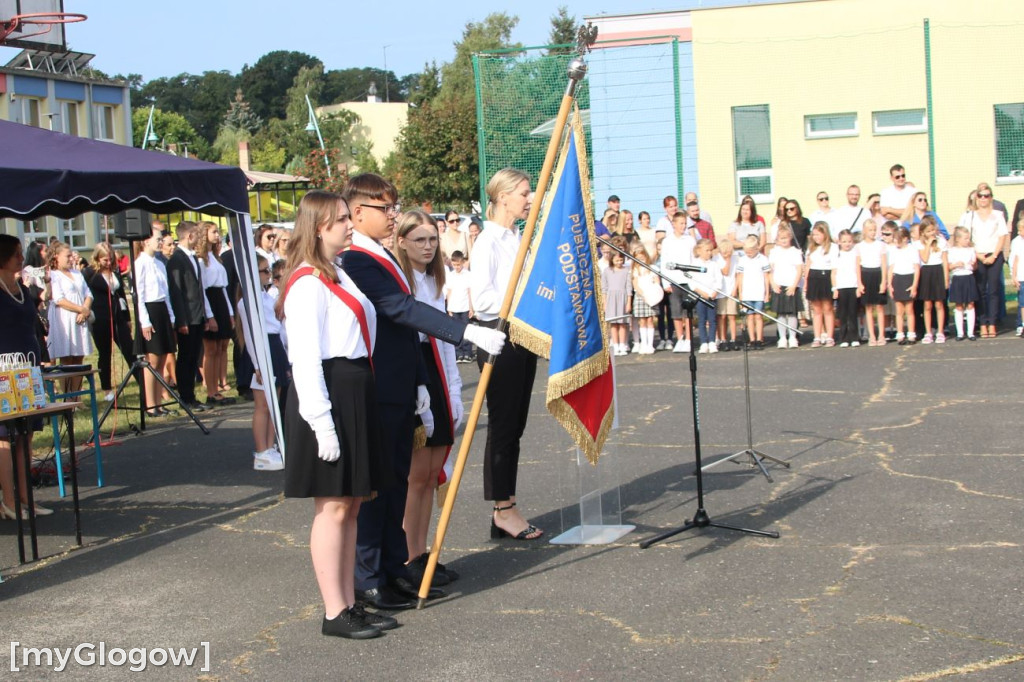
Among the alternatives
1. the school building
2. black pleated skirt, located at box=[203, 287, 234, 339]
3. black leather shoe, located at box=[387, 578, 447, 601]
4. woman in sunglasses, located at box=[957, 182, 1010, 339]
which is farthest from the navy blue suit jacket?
the school building

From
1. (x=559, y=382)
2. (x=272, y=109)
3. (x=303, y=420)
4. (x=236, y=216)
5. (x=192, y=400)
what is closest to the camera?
(x=303, y=420)

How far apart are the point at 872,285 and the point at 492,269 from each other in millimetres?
9927

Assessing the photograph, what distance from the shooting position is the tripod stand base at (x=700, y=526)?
21.7ft

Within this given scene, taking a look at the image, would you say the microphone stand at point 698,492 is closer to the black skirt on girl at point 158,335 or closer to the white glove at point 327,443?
the white glove at point 327,443

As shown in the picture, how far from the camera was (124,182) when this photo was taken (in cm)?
805

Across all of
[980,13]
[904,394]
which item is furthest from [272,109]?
[904,394]

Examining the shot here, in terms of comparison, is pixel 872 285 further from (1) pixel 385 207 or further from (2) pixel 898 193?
(1) pixel 385 207

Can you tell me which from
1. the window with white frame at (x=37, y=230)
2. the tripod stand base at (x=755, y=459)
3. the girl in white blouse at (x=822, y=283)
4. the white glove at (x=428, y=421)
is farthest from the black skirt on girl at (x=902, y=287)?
the window with white frame at (x=37, y=230)

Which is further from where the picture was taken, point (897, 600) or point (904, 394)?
point (904, 394)

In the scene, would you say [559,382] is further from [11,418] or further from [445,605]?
[11,418]

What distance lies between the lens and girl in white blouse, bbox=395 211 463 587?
6020 mm

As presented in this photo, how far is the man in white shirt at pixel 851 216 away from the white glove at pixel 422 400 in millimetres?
12506

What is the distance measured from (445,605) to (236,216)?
4.68 m

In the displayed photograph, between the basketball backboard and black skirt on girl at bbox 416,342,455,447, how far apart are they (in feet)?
23.8
